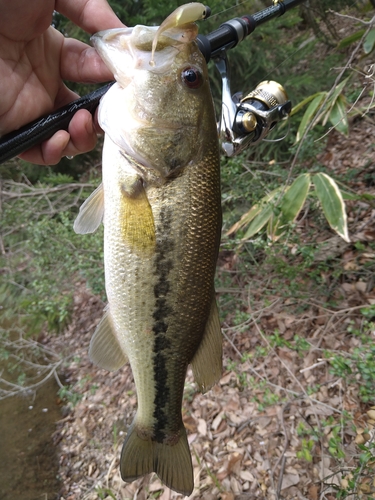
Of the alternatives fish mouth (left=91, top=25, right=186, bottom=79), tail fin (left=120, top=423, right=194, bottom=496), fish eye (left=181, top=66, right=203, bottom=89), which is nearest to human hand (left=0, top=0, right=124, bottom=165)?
fish mouth (left=91, top=25, right=186, bottom=79)

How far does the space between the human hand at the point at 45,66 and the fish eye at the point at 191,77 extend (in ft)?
1.79

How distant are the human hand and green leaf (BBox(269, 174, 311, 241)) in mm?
1538

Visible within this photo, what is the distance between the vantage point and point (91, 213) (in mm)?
1502

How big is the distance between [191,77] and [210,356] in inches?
44.1

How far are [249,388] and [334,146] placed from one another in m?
3.25

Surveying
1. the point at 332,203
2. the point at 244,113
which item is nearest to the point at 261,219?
the point at 332,203

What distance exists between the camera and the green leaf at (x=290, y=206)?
9.08 ft

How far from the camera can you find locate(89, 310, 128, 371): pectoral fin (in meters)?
1.53

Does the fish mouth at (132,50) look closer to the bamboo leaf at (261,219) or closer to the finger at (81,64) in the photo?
the finger at (81,64)

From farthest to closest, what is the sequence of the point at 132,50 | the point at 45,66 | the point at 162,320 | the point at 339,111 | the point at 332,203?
the point at 339,111, the point at 332,203, the point at 45,66, the point at 162,320, the point at 132,50

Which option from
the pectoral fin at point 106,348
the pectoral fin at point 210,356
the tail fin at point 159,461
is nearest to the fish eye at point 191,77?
the pectoral fin at point 210,356

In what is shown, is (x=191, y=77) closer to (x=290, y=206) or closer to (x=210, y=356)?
(x=210, y=356)

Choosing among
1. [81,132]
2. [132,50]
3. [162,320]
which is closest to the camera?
[132,50]

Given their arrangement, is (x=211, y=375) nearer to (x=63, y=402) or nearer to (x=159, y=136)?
(x=159, y=136)
